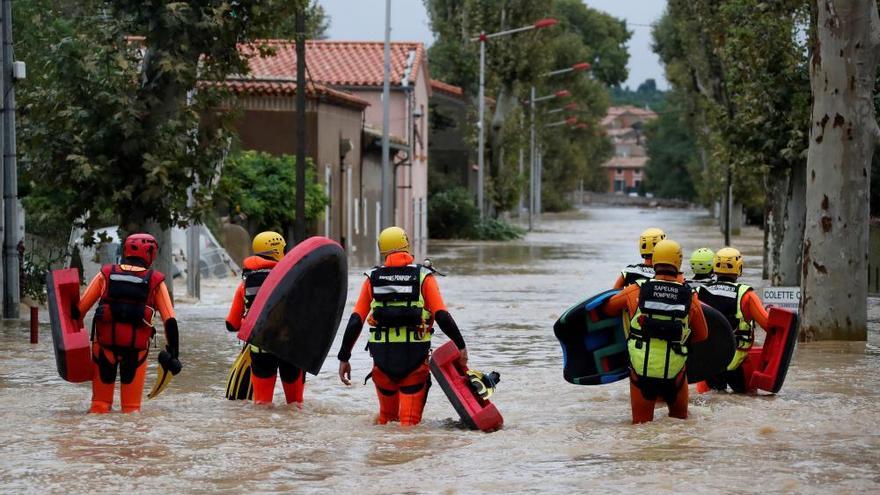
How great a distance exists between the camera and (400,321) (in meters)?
11.3

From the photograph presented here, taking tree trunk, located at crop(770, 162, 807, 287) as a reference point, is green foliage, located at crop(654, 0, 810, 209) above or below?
above

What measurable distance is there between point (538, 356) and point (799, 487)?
924cm

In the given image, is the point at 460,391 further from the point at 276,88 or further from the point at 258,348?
the point at 276,88

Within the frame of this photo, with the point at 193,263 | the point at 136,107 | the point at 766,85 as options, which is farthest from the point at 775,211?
the point at 136,107

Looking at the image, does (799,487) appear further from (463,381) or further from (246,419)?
(246,419)

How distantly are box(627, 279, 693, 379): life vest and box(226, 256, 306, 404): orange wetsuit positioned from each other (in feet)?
9.23

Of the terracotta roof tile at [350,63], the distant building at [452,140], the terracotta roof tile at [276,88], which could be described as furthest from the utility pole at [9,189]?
the distant building at [452,140]

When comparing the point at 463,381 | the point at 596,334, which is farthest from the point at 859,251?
the point at 463,381

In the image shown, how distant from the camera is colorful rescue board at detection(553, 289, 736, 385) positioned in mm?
11953

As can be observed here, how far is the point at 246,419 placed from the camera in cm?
1210

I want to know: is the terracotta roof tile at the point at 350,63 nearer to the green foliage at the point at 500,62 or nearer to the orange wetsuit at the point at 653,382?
the green foliage at the point at 500,62

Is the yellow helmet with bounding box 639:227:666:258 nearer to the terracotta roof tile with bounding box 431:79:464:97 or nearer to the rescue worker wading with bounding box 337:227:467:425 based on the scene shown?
the rescue worker wading with bounding box 337:227:467:425

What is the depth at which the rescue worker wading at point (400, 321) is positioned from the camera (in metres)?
11.2

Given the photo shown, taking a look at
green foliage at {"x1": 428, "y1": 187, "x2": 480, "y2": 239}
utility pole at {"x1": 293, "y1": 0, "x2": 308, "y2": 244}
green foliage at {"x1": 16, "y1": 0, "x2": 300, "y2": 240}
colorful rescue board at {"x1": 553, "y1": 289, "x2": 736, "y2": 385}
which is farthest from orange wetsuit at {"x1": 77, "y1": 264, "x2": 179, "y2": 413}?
green foliage at {"x1": 428, "y1": 187, "x2": 480, "y2": 239}
